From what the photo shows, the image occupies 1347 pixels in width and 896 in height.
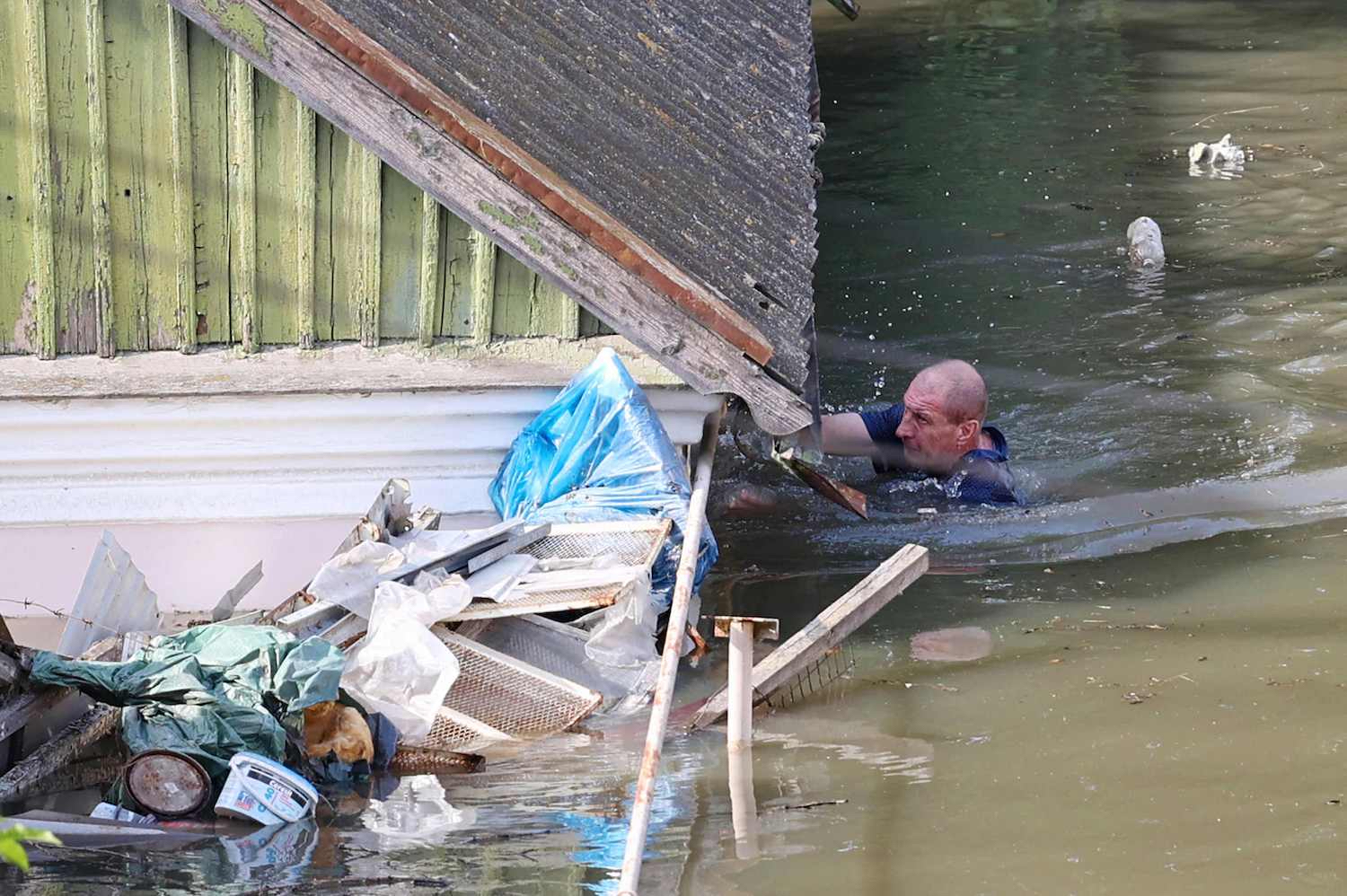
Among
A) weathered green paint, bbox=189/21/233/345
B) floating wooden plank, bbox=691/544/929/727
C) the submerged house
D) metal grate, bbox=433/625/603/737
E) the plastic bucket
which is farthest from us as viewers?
weathered green paint, bbox=189/21/233/345

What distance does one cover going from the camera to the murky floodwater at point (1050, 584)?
4.27 metres

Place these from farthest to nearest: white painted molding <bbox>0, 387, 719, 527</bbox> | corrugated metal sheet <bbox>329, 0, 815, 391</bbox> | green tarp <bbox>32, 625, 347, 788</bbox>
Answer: corrugated metal sheet <bbox>329, 0, 815, 391</bbox>, white painted molding <bbox>0, 387, 719, 527</bbox>, green tarp <bbox>32, 625, 347, 788</bbox>

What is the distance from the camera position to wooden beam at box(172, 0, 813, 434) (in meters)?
5.47

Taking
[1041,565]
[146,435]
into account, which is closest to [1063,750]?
[1041,565]

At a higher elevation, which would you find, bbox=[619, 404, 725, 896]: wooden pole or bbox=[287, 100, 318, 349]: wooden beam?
bbox=[287, 100, 318, 349]: wooden beam

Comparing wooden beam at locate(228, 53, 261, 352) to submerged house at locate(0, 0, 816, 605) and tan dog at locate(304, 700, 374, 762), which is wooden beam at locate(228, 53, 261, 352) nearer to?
submerged house at locate(0, 0, 816, 605)

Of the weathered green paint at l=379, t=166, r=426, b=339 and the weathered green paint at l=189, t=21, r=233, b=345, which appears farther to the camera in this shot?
the weathered green paint at l=379, t=166, r=426, b=339

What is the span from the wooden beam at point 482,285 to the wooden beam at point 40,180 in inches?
61.8

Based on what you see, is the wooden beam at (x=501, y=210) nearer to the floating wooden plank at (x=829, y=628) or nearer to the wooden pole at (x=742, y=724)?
the floating wooden plank at (x=829, y=628)

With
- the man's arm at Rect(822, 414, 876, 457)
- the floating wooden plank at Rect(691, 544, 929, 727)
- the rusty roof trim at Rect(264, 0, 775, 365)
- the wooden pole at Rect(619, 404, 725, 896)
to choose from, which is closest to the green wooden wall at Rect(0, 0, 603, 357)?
the rusty roof trim at Rect(264, 0, 775, 365)

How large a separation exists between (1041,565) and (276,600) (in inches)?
129

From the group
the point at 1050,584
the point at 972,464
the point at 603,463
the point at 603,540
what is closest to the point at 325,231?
the point at 603,463

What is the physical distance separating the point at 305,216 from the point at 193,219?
0.42 m

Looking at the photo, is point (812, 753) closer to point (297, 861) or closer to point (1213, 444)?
point (297, 861)
